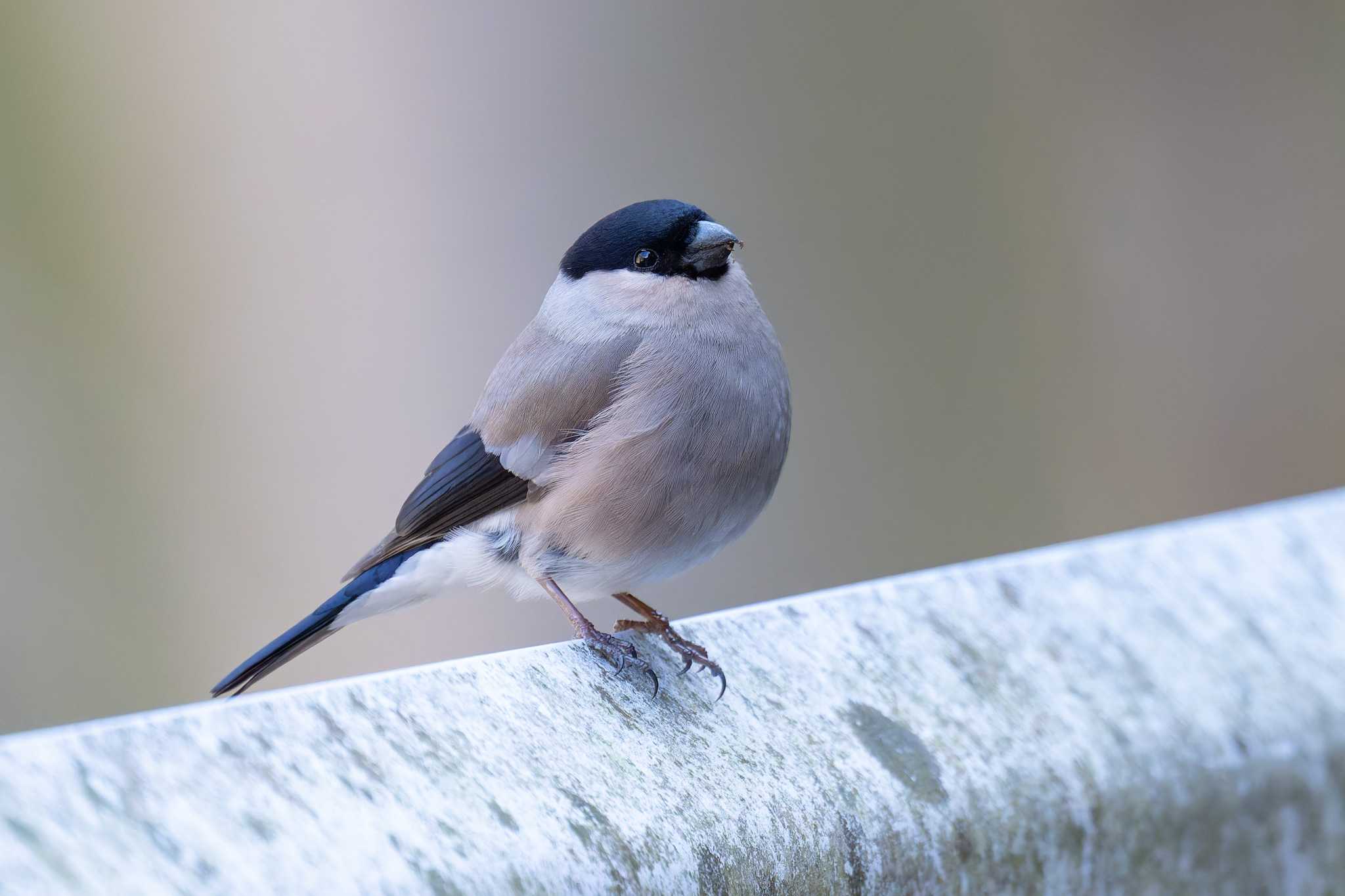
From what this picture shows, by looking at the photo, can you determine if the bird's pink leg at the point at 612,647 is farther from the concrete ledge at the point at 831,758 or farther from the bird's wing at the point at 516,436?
the bird's wing at the point at 516,436

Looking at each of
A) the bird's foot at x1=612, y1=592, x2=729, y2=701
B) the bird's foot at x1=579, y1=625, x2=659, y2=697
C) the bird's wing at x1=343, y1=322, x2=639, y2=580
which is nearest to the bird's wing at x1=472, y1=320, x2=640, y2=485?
the bird's wing at x1=343, y1=322, x2=639, y2=580

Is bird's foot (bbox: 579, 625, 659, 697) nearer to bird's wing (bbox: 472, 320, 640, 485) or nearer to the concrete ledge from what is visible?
the concrete ledge

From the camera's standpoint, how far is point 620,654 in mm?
1482

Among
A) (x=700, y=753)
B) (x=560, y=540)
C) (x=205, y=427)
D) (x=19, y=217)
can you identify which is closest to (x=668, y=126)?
(x=205, y=427)

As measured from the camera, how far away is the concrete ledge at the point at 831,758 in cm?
87

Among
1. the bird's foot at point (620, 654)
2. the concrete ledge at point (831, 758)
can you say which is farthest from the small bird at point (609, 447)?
the concrete ledge at point (831, 758)

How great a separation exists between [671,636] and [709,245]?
615 millimetres

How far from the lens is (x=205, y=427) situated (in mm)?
3783

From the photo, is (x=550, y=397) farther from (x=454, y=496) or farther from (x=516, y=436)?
(x=454, y=496)

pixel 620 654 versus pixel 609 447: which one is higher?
pixel 609 447

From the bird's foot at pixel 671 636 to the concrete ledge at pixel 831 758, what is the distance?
0.9 inches

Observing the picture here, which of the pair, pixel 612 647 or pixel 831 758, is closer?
pixel 831 758

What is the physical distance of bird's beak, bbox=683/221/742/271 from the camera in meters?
1.94

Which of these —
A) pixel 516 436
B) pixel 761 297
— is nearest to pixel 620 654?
pixel 516 436
